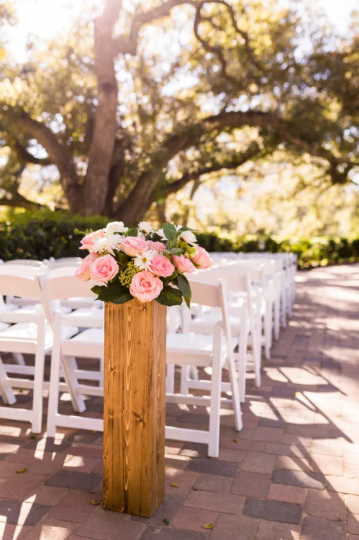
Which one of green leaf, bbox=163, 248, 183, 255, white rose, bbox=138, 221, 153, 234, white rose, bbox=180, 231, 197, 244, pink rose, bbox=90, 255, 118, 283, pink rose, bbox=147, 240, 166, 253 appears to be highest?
white rose, bbox=138, 221, 153, 234

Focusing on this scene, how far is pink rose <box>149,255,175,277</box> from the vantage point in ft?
8.04

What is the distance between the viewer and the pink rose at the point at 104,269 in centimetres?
245

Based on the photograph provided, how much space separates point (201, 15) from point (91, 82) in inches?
130

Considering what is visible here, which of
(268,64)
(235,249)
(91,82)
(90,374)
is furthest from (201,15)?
(90,374)

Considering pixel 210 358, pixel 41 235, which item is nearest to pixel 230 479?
pixel 210 358

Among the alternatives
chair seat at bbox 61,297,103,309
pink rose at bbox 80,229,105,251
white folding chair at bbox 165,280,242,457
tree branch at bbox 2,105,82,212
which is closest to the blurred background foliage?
tree branch at bbox 2,105,82,212

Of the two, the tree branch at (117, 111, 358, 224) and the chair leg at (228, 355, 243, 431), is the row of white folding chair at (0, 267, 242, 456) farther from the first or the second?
the tree branch at (117, 111, 358, 224)

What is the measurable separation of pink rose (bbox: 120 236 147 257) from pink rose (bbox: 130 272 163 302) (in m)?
0.10

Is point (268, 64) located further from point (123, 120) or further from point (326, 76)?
point (123, 120)

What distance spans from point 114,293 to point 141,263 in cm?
20

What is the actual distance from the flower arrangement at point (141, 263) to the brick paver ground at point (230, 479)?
102cm

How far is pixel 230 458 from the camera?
11.0 feet

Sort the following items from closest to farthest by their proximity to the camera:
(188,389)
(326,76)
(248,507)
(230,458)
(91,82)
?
(248,507), (230,458), (188,389), (326,76), (91,82)

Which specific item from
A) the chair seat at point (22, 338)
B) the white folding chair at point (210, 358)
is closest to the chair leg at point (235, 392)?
the white folding chair at point (210, 358)
